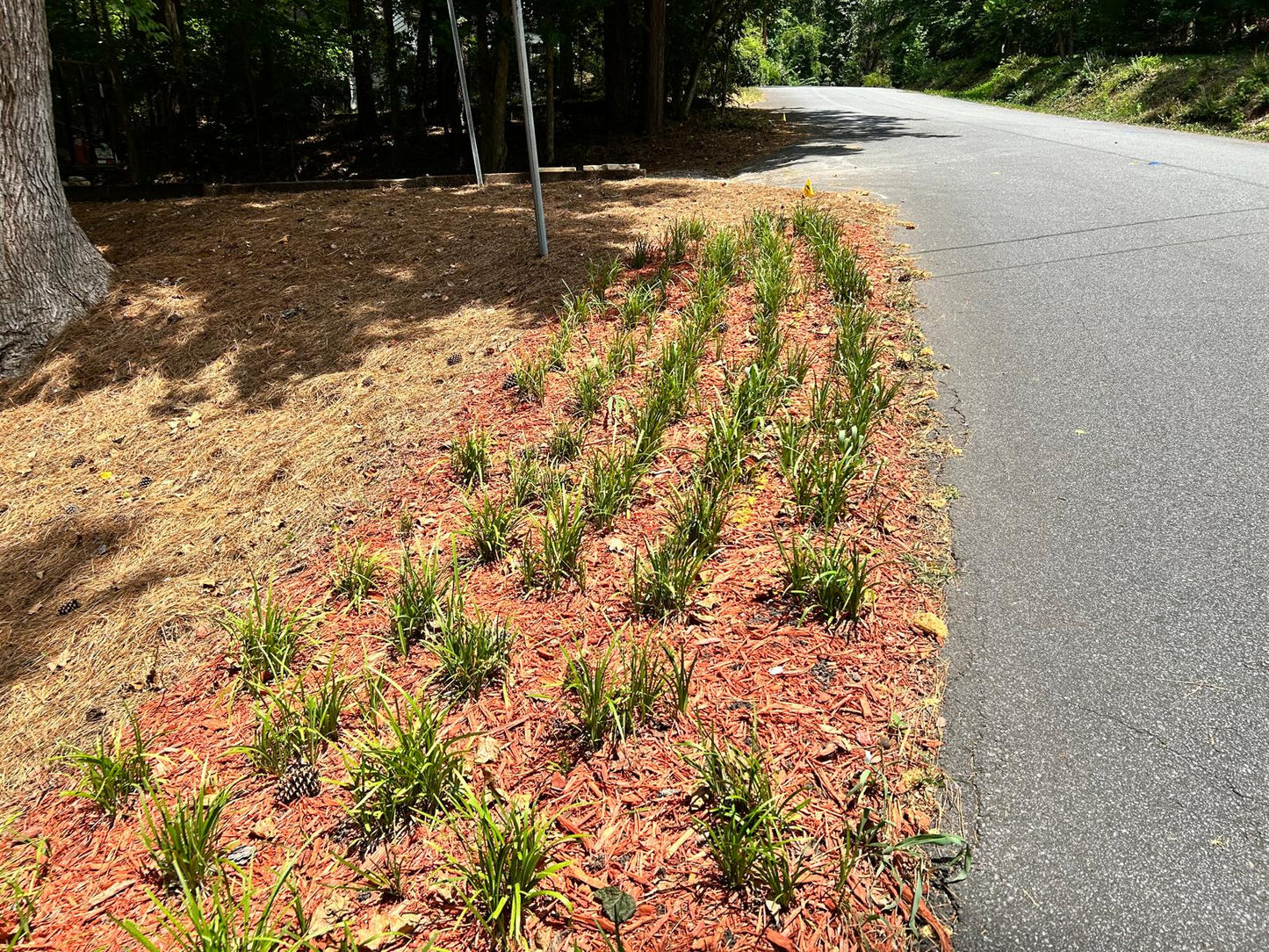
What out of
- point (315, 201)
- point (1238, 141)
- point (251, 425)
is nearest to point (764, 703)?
point (251, 425)

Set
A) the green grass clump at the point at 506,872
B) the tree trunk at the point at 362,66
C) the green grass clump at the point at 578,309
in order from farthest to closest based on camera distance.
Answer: the tree trunk at the point at 362,66 < the green grass clump at the point at 578,309 < the green grass clump at the point at 506,872

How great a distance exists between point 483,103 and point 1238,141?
10.4 m

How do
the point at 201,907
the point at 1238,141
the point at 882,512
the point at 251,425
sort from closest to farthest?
1. the point at 201,907
2. the point at 882,512
3. the point at 251,425
4. the point at 1238,141

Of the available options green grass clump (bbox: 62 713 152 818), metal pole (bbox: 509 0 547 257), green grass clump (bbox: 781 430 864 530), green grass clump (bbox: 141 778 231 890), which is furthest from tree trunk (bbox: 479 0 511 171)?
green grass clump (bbox: 141 778 231 890)

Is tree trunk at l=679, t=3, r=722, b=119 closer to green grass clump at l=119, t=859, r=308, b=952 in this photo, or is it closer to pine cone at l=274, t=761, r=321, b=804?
pine cone at l=274, t=761, r=321, b=804

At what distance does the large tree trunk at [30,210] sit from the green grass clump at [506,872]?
4.77m

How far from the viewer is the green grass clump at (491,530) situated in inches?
113

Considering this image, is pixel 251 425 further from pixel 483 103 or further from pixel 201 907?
pixel 483 103

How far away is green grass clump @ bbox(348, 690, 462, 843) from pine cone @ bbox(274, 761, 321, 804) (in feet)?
0.43

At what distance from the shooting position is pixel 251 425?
4.08m

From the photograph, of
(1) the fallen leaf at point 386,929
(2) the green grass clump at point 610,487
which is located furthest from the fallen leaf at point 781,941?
(2) the green grass clump at point 610,487

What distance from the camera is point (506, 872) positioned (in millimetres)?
1717

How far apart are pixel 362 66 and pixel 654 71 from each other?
19.1 feet

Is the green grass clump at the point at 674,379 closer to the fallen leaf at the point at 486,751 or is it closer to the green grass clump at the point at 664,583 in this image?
the green grass clump at the point at 664,583
